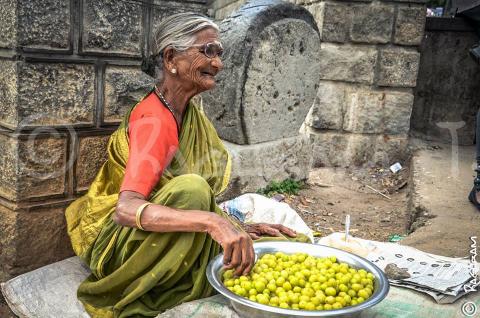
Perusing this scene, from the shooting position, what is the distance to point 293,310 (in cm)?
180

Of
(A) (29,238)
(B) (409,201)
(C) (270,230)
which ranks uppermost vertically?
(C) (270,230)

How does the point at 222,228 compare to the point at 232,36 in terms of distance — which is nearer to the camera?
the point at 222,228

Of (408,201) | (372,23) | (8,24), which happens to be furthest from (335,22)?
(8,24)

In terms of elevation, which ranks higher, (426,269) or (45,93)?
(45,93)

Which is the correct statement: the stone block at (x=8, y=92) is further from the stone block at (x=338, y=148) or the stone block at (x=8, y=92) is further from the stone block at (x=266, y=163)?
the stone block at (x=338, y=148)

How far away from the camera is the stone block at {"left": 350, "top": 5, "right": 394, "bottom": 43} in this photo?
5.97 metres

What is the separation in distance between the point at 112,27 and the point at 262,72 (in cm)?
195

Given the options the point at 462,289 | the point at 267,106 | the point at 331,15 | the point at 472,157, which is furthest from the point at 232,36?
the point at 472,157

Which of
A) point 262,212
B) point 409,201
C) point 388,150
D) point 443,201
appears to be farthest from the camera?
point 388,150

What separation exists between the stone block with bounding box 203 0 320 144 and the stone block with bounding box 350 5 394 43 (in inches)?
48.8

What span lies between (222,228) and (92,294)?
737 millimetres

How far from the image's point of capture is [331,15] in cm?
593

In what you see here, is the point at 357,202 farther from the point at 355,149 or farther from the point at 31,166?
the point at 31,166

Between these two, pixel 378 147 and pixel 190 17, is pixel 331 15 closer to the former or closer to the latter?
pixel 378 147
